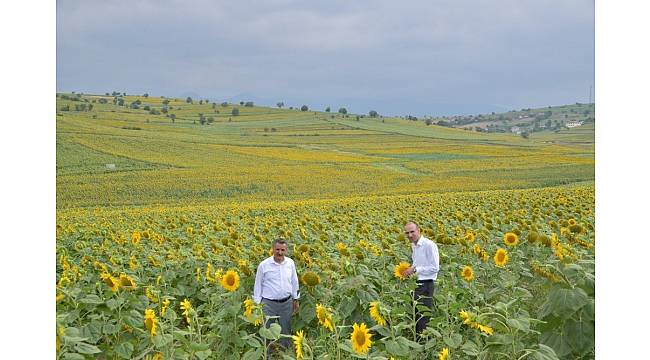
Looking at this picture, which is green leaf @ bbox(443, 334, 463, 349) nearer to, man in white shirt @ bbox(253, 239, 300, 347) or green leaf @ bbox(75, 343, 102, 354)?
man in white shirt @ bbox(253, 239, 300, 347)

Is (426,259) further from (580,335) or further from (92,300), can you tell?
(92,300)

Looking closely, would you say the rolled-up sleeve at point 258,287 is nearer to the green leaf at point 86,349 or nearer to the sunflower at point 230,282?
the sunflower at point 230,282

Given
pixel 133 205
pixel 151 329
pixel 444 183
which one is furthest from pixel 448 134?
pixel 151 329

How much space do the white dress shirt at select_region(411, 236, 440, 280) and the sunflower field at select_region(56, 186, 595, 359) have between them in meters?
0.19

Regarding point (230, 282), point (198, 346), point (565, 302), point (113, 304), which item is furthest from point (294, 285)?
point (565, 302)

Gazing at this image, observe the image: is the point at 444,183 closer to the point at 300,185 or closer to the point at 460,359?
the point at 300,185

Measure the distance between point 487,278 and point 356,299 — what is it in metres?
2.26

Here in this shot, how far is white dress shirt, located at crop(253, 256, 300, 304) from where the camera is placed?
582 centimetres

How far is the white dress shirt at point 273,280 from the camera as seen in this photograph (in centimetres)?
582

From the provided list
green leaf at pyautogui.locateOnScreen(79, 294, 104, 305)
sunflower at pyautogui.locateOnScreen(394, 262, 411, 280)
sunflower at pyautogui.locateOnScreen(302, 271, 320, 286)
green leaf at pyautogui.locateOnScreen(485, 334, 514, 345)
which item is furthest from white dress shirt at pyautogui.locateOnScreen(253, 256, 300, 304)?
green leaf at pyautogui.locateOnScreen(485, 334, 514, 345)

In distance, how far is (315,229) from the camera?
9969mm

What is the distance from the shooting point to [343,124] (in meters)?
27.6

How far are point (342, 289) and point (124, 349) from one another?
A: 1.85 metres

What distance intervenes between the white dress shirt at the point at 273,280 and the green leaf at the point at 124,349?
1.26 meters
